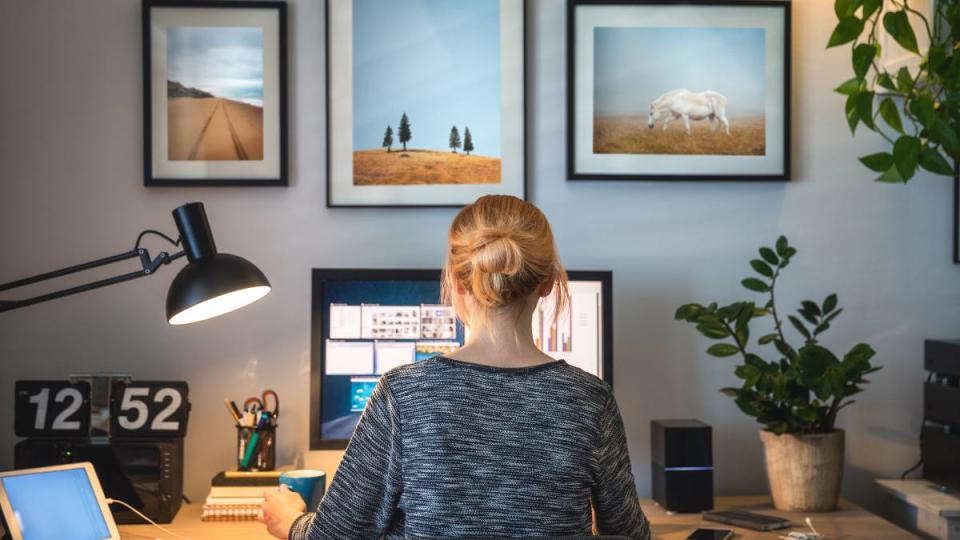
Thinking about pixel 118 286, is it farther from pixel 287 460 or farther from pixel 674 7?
pixel 674 7

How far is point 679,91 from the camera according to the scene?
7.70ft

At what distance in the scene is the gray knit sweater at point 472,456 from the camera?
129 cm

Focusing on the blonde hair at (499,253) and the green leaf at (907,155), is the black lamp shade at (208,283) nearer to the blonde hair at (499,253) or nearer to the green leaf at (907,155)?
the blonde hair at (499,253)

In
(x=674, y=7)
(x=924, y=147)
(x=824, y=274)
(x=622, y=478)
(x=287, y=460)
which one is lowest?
(x=287, y=460)

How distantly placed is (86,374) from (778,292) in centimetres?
162

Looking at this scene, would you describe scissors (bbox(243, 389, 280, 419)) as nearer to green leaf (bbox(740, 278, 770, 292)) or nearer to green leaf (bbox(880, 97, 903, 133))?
green leaf (bbox(740, 278, 770, 292))

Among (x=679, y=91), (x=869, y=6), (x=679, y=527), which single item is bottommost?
(x=679, y=527)

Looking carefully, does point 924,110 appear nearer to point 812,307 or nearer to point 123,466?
point 812,307

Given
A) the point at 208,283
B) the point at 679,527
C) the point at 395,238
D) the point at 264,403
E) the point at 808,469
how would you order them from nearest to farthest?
the point at 208,283 < the point at 679,527 < the point at 808,469 < the point at 264,403 < the point at 395,238

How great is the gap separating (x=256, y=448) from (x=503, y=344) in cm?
93

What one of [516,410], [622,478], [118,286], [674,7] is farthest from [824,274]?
[118,286]

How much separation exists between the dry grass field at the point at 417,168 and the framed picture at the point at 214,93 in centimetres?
19

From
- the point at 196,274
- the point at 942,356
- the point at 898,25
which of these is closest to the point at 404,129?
the point at 196,274

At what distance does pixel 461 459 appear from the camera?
1.29 m
